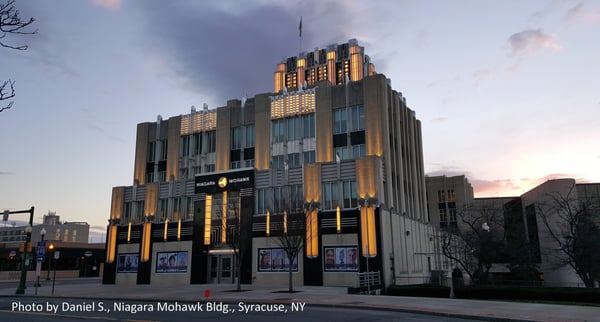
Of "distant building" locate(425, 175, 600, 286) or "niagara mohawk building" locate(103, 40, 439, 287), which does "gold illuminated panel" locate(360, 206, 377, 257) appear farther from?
"distant building" locate(425, 175, 600, 286)

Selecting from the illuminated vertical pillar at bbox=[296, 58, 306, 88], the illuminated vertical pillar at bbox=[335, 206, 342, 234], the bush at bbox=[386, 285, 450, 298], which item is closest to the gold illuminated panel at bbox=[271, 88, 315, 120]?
the illuminated vertical pillar at bbox=[335, 206, 342, 234]

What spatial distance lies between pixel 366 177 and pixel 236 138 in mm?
17184

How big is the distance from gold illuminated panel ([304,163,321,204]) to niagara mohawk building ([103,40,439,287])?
0.30ft

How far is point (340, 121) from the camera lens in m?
43.9

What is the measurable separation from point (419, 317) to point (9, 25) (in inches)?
613

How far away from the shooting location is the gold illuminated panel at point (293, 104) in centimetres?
4562

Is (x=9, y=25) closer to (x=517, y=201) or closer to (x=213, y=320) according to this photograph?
(x=213, y=320)

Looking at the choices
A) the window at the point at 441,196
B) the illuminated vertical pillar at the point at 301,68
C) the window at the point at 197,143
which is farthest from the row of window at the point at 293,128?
the window at the point at 441,196

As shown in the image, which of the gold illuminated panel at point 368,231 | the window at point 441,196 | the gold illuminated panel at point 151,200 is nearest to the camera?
the gold illuminated panel at point 368,231

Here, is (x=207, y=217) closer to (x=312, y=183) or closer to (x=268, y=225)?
(x=268, y=225)

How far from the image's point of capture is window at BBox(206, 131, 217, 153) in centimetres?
5025

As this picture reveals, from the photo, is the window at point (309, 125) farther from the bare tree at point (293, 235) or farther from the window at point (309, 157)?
the bare tree at point (293, 235)

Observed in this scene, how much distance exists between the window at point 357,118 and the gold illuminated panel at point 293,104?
4240 millimetres

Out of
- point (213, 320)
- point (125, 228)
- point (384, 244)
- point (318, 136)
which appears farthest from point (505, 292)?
point (125, 228)
